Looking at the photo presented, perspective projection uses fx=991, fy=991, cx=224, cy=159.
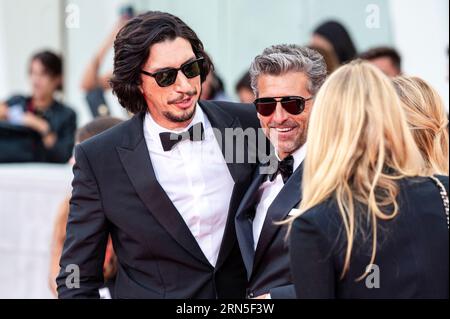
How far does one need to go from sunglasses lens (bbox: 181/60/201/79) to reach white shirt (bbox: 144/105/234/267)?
0.18 meters

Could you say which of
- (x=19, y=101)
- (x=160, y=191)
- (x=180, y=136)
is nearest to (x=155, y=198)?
(x=160, y=191)

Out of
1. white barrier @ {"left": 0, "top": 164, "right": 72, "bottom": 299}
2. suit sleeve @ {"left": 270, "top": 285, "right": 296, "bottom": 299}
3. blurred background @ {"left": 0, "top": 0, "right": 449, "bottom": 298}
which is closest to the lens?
suit sleeve @ {"left": 270, "top": 285, "right": 296, "bottom": 299}

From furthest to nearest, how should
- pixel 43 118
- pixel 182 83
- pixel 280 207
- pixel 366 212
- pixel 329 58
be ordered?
pixel 43 118
pixel 329 58
pixel 182 83
pixel 280 207
pixel 366 212

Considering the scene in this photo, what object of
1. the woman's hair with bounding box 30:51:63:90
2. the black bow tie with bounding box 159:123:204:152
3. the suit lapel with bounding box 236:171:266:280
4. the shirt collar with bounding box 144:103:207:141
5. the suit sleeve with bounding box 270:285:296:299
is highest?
the woman's hair with bounding box 30:51:63:90

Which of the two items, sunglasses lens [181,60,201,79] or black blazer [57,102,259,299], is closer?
black blazer [57,102,259,299]

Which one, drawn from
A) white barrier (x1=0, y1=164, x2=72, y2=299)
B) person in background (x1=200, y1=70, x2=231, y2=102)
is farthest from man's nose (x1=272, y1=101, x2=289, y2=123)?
white barrier (x1=0, y1=164, x2=72, y2=299)

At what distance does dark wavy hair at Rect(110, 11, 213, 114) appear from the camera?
402 centimetres

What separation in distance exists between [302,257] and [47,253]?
5.17m

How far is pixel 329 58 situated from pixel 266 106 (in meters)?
2.61

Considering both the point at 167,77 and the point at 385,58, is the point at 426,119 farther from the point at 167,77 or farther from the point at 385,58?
the point at 385,58

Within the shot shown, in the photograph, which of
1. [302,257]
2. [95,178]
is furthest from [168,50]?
[302,257]

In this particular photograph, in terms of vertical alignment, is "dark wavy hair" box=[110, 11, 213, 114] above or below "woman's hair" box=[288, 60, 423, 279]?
above

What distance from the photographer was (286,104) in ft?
12.2

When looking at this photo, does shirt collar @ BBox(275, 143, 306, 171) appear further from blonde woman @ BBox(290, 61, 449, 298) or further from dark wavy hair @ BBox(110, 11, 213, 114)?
blonde woman @ BBox(290, 61, 449, 298)
